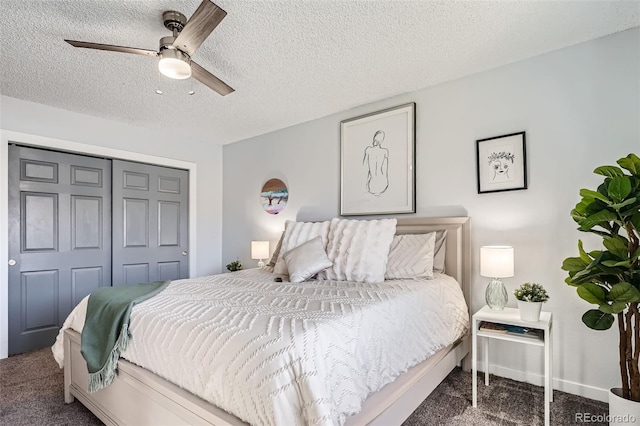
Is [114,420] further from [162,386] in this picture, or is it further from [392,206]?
[392,206]

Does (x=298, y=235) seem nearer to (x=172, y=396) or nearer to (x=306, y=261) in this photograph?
(x=306, y=261)

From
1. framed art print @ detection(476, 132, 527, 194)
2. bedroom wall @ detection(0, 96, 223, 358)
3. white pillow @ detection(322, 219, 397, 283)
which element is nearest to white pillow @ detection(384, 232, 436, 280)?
white pillow @ detection(322, 219, 397, 283)

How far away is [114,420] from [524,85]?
3510 mm

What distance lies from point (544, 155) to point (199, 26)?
2469 mm

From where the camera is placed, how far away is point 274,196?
418 centimetres

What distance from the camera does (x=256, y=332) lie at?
1252 millimetres

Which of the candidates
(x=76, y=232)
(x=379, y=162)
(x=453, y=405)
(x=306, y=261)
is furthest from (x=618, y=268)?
(x=76, y=232)

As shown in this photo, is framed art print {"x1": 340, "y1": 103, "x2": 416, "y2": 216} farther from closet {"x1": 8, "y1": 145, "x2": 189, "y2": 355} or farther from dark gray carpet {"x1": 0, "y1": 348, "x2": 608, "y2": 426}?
closet {"x1": 8, "y1": 145, "x2": 189, "y2": 355}

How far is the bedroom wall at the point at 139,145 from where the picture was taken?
10.3 ft

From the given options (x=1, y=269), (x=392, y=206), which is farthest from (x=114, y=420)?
(x=392, y=206)

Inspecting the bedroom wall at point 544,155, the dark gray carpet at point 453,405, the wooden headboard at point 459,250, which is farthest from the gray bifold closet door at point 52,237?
the wooden headboard at point 459,250

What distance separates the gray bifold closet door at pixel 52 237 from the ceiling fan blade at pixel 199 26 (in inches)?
99.1

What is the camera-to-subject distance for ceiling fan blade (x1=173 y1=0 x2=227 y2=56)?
1582 mm

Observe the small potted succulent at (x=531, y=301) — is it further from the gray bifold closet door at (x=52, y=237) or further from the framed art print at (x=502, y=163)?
the gray bifold closet door at (x=52, y=237)
